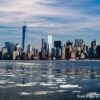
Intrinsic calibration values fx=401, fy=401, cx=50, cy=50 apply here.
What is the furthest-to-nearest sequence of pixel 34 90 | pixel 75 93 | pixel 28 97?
1. pixel 34 90
2. pixel 75 93
3. pixel 28 97

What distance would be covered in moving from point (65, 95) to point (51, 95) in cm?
135

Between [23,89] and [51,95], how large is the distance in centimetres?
637

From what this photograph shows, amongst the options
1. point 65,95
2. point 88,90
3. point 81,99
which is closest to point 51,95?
point 65,95

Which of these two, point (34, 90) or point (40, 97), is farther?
point (34, 90)

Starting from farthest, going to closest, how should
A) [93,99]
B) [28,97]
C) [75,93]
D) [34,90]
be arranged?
[34,90]
[75,93]
[28,97]
[93,99]

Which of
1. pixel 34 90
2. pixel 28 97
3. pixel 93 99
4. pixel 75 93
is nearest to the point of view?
pixel 93 99

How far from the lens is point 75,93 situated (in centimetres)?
3978

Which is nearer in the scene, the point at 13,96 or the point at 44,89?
the point at 13,96

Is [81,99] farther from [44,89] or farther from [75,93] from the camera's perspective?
[44,89]

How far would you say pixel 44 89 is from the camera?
44000 mm

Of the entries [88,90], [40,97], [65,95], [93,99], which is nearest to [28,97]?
[40,97]

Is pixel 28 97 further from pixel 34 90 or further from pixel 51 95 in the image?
pixel 34 90

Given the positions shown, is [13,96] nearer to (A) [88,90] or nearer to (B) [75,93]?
(B) [75,93]

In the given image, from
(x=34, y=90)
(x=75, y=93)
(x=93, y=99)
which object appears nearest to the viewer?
(x=93, y=99)
